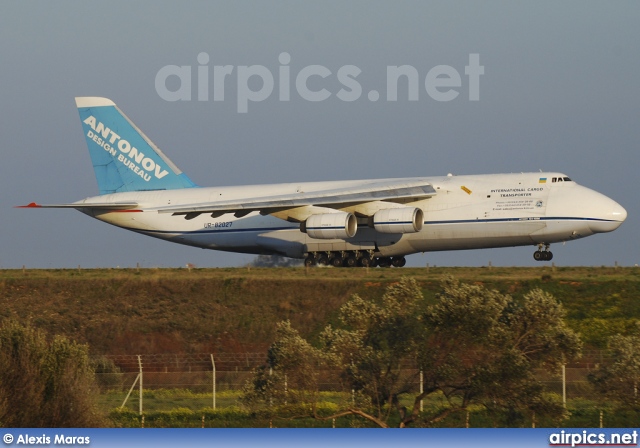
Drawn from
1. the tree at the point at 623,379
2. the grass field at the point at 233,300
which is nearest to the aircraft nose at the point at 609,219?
the grass field at the point at 233,300

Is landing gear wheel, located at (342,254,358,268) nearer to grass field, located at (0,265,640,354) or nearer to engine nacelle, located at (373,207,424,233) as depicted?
grass field, located at (0,265,640,354)

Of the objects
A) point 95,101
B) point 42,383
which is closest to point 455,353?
point 42,383

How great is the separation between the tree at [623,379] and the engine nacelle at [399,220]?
1303 centimetres

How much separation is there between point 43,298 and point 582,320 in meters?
15.7

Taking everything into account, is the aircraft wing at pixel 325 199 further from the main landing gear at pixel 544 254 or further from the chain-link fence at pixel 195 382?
the chain-link fence at pixel 195 382

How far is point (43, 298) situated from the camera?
32.6m

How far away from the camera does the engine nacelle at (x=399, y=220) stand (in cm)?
3225

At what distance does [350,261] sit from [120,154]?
10136mm

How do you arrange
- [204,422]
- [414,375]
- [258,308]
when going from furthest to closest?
[258,308] < [204,422] < [414,375]

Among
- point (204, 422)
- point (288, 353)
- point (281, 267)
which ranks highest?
point (281, 267)

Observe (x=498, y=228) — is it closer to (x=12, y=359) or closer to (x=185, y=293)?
(x=185, y=293)

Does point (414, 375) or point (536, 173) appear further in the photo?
point (536, 173)

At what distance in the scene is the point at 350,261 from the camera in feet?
114

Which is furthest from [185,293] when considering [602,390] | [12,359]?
→ [602,390]
